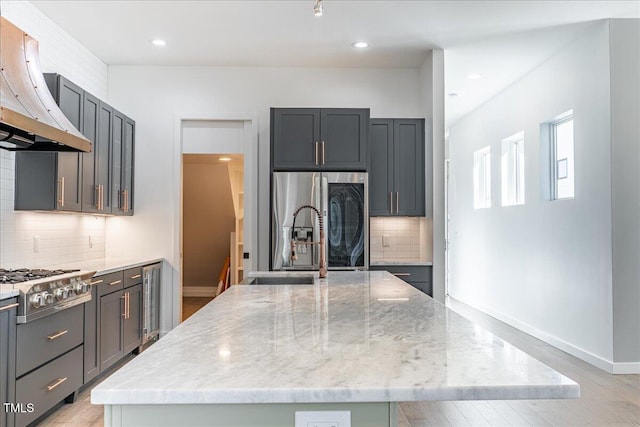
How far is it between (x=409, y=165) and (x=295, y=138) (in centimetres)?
121

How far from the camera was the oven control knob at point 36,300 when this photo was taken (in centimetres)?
289

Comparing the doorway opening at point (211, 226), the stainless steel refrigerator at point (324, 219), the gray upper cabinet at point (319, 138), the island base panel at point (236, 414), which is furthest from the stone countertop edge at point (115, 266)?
the island base panel at point (236, 414)

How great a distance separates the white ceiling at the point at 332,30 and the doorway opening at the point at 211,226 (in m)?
2.65

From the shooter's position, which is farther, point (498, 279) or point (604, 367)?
point (498, 279)

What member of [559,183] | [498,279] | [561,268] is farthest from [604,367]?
[498,279]

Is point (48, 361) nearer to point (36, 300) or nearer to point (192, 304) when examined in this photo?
point (36, 300)

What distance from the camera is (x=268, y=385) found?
1.11 meters

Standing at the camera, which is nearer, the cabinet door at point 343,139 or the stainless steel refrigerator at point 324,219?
the stainless steel refrigerator at point 324,219

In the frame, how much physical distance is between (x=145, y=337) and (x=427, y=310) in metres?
3.71

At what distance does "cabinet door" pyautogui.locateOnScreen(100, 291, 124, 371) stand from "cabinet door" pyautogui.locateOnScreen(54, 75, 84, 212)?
779 millimetres

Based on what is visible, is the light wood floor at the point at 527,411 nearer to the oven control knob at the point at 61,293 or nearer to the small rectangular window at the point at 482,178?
the oven control knob at the point at 61,293

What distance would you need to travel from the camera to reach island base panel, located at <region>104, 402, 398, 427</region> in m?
1.11

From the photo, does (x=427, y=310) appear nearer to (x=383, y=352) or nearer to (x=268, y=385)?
(x=383, y=352)

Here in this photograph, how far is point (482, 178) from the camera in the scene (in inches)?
303
